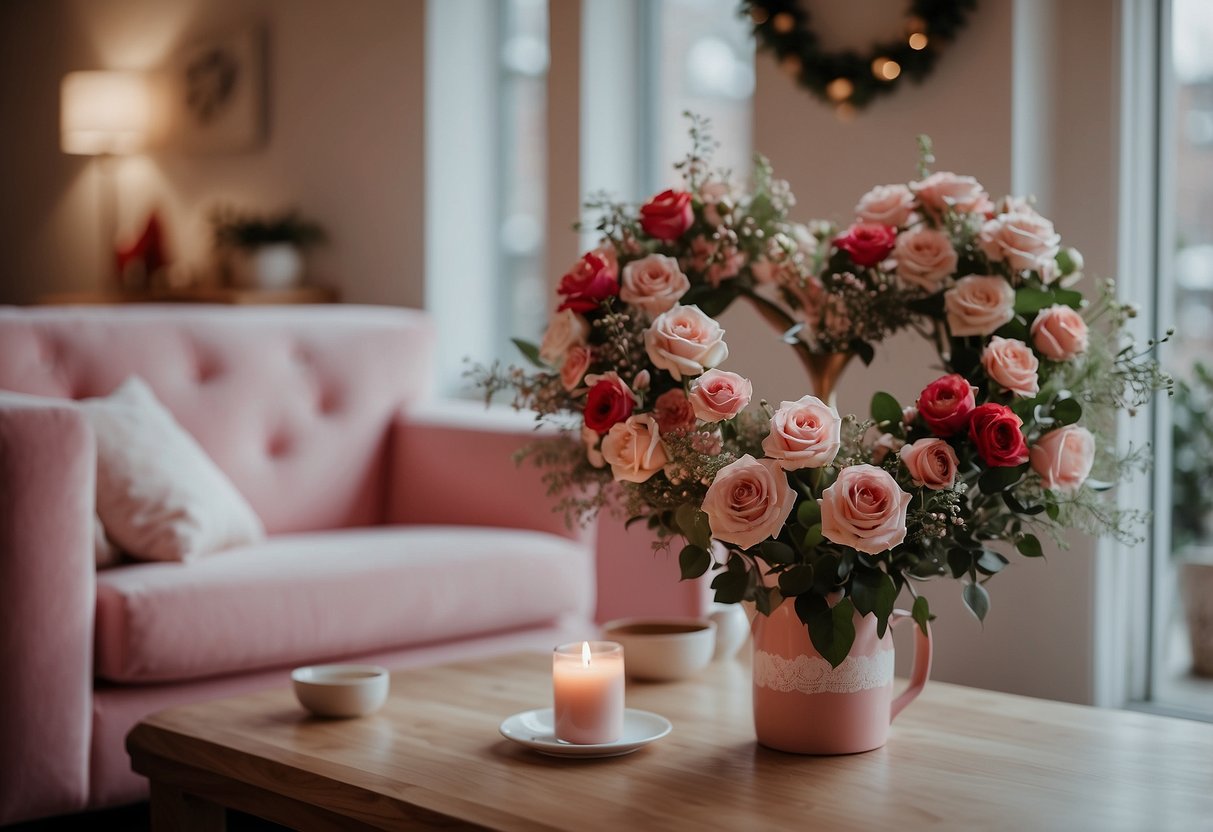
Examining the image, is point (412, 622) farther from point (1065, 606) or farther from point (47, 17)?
point (47, 17)

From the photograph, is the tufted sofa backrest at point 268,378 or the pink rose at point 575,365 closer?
the pink rose at point 575,365

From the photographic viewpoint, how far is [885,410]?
4.83 feet

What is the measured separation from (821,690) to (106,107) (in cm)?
416

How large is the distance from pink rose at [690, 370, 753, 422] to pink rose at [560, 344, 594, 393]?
21 cm

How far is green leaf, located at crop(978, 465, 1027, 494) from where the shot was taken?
1.41m

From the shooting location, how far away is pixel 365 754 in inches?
58.1

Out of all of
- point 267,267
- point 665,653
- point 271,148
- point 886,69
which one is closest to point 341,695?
point 665,653

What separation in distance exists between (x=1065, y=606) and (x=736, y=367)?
0.92 meters

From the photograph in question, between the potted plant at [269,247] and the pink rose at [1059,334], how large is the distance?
311cm

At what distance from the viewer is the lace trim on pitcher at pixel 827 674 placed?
144 centimetres

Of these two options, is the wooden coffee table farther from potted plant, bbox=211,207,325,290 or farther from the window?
potted plant, bbox=211,207,325,290

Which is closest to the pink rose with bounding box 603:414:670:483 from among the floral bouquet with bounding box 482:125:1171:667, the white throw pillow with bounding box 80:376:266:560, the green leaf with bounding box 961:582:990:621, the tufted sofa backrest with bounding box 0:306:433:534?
the floral bouquet with bounding box 482:125:1171:667

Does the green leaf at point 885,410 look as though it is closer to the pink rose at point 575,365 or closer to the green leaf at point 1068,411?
the green leaf at point 1068,411

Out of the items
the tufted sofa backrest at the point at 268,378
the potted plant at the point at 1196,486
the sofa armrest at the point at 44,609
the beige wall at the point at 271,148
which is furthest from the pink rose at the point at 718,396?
the beige wall at the point at 271,148
